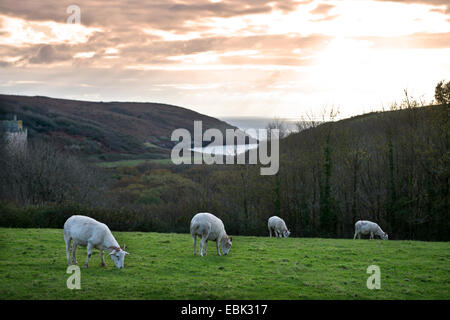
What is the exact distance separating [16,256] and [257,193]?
3532cm

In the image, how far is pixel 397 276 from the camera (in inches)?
684

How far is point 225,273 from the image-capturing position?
1633cm

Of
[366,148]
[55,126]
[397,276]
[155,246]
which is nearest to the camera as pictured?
[397,276]

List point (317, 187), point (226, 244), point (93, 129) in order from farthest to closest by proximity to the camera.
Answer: point (93, 129), point (317, 187), point (226, 244)

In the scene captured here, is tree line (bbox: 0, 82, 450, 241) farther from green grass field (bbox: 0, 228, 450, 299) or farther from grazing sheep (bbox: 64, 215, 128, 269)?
grazing sheep (bbox: 64, 215, 128, 269)

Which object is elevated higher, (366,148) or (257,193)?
(366,148)

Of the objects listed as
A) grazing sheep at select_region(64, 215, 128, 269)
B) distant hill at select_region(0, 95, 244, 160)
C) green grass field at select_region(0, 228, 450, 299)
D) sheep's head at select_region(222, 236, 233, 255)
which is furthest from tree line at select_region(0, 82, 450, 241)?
distant hill at select_region(0, 95, 244, 160)

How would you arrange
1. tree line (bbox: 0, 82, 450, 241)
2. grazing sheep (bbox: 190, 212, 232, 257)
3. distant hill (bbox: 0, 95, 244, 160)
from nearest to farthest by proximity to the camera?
grazing sheep (bbox: 190, 212, 232, 257) < tree line (bbox: 0, 82, 450, 241) < distant hill (bbox: 0, 95, 244, 160)

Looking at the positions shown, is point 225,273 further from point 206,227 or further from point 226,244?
point 226,244

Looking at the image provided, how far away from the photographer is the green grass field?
1371 cm

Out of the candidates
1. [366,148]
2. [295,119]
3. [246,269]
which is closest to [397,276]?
[246,269]

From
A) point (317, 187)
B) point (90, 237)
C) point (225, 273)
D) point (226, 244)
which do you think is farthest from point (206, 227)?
point (317, 187)

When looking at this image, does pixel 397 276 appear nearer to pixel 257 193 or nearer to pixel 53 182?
pixel 257 193
